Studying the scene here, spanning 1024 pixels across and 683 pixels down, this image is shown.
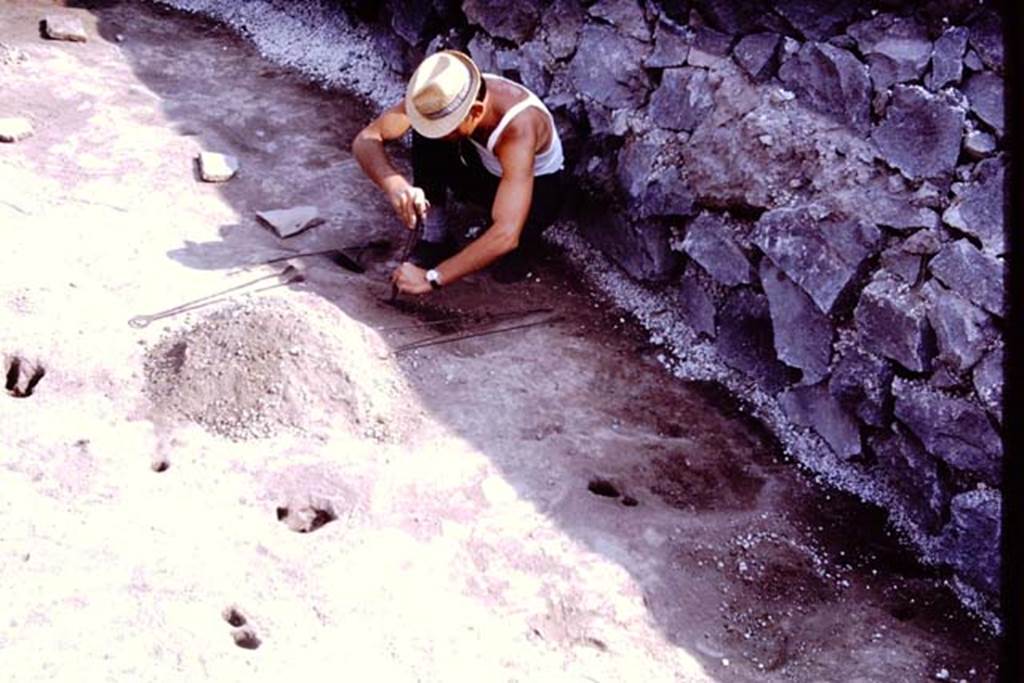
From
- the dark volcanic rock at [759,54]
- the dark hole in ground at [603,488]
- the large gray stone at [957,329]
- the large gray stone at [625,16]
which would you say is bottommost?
the dark hole in ground at [603,488]

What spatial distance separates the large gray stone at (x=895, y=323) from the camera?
4.52 meters

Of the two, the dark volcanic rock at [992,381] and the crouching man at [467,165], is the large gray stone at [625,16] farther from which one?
the dark volcanic rock at [992,381]

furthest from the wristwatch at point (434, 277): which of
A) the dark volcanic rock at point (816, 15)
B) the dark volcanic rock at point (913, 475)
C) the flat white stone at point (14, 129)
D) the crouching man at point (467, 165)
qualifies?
the flat white stone at point (14, 129)

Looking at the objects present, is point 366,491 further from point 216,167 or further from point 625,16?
Answer: point 625,16

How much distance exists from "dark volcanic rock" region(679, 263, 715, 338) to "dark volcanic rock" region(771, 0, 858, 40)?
1224mm

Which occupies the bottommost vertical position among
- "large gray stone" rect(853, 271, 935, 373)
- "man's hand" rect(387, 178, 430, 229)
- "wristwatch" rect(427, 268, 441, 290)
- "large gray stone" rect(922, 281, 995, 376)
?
"wristwatch" rect(427, 268, 441, 290)

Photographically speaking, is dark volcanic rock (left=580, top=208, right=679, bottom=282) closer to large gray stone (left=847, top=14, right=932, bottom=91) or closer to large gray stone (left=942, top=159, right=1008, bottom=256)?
large gray stone (left=847, top=14, right=932, bottom=91)

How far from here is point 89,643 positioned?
3576 mm

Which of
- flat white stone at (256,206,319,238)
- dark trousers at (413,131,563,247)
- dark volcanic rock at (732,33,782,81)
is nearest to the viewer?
dark volcanic rock at (732,33,782,81)

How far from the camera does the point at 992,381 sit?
4305mm

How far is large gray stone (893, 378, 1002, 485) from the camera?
4.34 metres

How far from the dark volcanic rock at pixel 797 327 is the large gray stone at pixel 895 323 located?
20 centimetres

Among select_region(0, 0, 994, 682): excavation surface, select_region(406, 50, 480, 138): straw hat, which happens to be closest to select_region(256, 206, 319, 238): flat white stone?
select_region(0, 0, 994, 682): excavation surface

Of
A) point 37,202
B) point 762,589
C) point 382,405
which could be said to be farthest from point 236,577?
point 37,202
